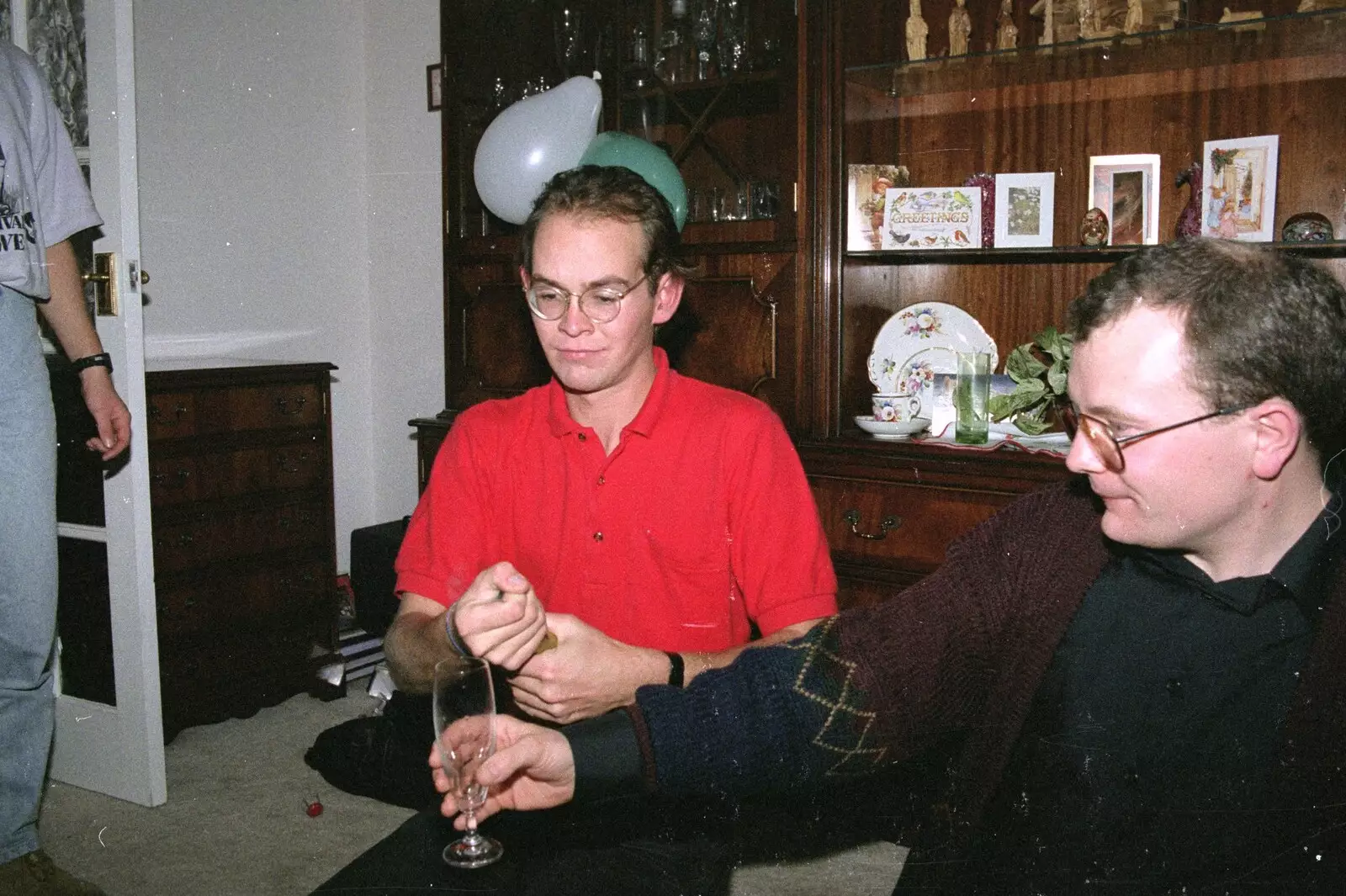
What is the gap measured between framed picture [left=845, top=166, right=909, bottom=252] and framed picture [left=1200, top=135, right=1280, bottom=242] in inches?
29.9

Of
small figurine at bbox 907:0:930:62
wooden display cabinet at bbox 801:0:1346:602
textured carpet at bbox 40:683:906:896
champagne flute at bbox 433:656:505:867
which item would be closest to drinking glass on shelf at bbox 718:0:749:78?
wooden display cabinet at bbox 801:0:1346:602

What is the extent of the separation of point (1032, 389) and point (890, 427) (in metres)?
0.35

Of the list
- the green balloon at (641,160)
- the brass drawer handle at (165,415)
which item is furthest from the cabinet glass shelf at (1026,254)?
the brass drawer handle at (165,415)

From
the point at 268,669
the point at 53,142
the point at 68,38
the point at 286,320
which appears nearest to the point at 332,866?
the point at 268,669

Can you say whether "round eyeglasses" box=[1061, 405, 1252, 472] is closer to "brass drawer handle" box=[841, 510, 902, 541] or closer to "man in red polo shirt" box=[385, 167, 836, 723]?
"man in red polo shirt" box=[385, 167, 836, 723]

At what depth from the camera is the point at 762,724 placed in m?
1.21

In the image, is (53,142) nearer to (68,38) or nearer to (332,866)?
(68,38)

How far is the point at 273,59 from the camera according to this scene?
403 centimetres

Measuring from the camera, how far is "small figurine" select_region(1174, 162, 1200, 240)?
2541mm

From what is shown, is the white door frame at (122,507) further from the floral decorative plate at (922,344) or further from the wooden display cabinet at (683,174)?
the floral decorative plate at (922,344)

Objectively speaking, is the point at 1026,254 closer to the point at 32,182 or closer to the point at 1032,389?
A: the point at 1032,389

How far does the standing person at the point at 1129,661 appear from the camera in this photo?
1.05 metres

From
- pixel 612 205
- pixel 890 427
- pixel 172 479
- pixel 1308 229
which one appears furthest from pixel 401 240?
pixel 1308 229

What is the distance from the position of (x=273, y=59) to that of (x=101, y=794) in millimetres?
2654
